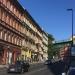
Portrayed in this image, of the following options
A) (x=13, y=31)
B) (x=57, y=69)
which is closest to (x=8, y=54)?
(x=13, y=31)

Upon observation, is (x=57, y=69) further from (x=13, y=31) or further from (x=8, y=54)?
(x=13, y=31)

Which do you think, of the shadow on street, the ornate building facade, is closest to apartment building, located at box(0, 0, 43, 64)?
the ornate building facade

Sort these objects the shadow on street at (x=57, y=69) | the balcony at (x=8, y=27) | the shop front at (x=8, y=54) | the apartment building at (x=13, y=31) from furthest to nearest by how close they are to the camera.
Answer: the apartment building at (x=13, y=31) → the shop front at (x=8, y=54) → the balcony at (x=8, y=27) → the shadow on street at (x=57, y=69)

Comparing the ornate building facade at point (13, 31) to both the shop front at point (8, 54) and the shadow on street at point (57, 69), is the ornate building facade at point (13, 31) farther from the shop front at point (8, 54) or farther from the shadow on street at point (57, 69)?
the shadow on street at point (57, 69)

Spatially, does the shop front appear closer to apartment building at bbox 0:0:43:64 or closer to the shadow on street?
apartment building at bbox 0:0:43:64

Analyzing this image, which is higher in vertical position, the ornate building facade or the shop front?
the ornate building facade

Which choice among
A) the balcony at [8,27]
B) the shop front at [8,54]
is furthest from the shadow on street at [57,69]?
the balcony at [8,27]

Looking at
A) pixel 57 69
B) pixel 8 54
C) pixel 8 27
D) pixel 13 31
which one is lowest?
pixel 57 69

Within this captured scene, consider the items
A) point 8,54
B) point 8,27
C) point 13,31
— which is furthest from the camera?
point 13,31

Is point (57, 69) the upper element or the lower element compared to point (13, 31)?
lower

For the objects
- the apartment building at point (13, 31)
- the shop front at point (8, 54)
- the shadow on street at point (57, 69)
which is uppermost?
the apartment building at point (13, 31)

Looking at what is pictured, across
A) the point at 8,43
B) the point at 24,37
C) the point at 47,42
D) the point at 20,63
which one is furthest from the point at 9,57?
the point at 47,42

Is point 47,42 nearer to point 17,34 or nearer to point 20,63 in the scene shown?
point 17,34

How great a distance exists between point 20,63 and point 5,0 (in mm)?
29363
